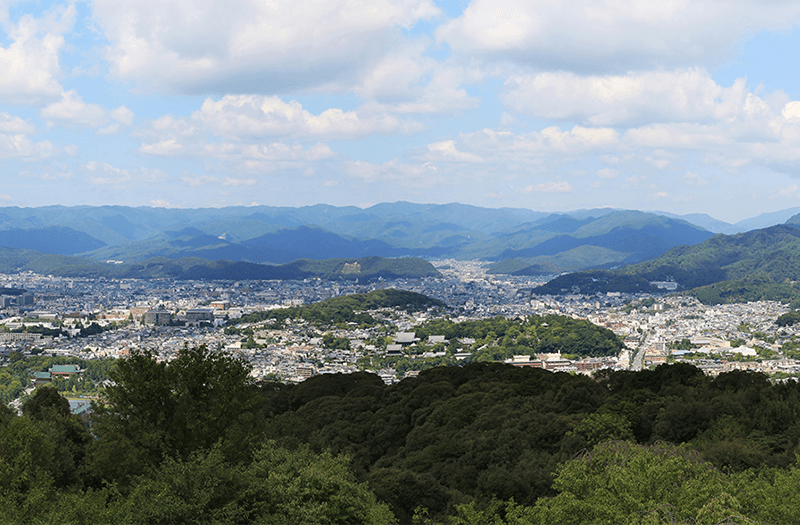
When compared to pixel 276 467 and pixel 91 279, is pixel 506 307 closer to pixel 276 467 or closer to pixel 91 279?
pixel 276 467

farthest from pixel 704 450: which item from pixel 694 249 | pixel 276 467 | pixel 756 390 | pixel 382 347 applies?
pixel 694 249

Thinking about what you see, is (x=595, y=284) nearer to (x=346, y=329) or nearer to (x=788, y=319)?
(x=788, y=319)

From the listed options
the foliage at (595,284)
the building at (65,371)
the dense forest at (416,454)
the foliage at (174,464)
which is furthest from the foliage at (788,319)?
the foliage at (174,464)

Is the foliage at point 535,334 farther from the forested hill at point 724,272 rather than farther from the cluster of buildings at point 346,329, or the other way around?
the forested hill at point 724,272

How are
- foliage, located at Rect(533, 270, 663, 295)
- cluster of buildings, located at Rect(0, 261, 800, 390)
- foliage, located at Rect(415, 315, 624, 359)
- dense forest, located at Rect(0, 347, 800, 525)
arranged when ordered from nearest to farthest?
dense forest, located at Rect(0, 347, 800, 525) < cluster of buildings, located at Rect(0, 261, 800, 390) < foliage, located at Rect(415, 315, 624, 359) < foliage, located at Rect(533, 270, 663, 295)

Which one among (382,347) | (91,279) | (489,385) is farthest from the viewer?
(91,279)

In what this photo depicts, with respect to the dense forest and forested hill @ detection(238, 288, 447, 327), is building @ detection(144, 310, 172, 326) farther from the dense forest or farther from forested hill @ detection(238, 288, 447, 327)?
the dense forest

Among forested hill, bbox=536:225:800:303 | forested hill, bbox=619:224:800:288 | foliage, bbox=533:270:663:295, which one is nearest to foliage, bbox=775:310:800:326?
forested hill, bbox=536:225:800:303
